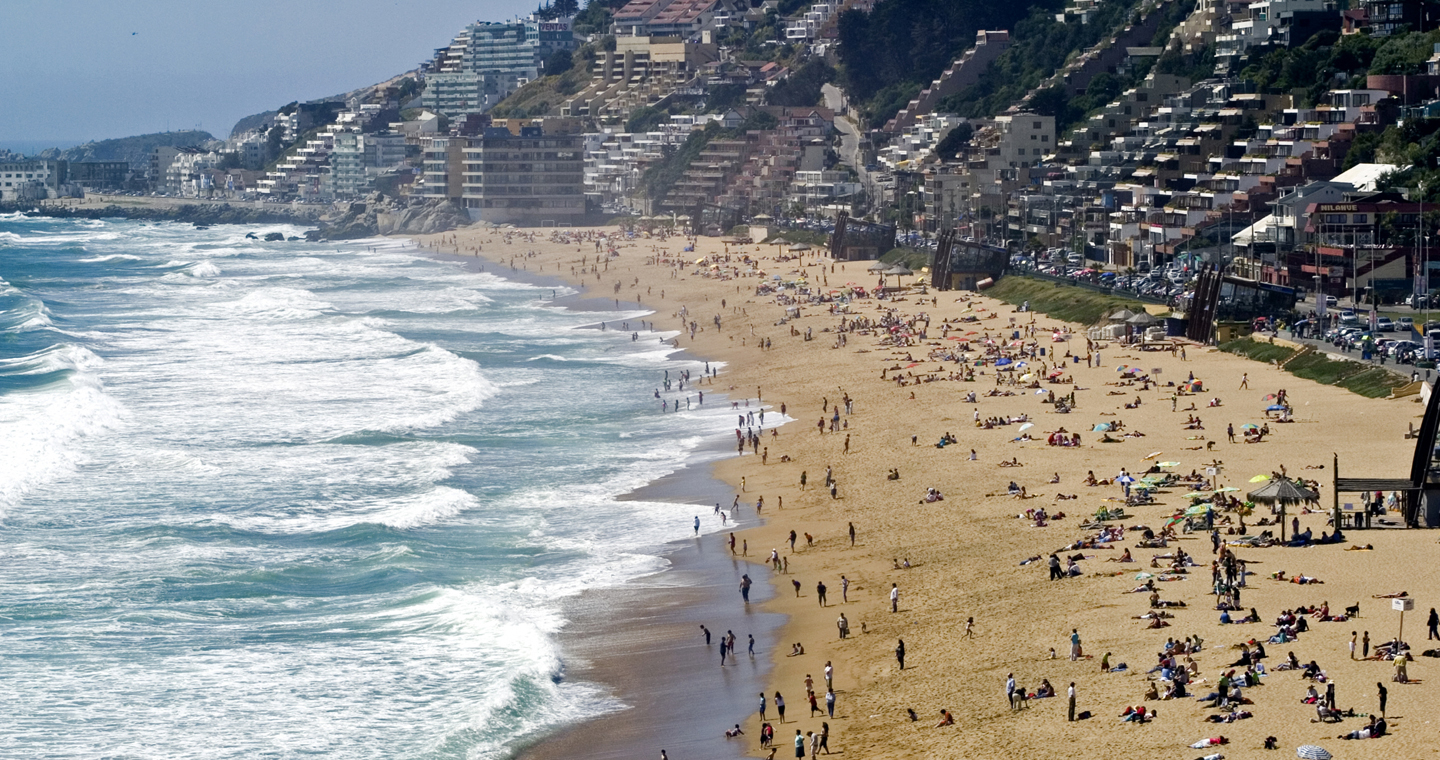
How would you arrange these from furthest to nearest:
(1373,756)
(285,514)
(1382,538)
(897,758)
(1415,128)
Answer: (1415,128), (285,514), (1382,538), (897,758), (1373,756)

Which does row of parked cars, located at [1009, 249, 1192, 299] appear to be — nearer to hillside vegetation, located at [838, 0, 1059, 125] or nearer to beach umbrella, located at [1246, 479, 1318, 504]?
beach umbrella, located at [1246, 479, 1318, 504]

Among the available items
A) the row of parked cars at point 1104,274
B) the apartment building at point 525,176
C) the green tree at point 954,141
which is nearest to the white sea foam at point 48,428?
the row of parked cars at point 1104,274

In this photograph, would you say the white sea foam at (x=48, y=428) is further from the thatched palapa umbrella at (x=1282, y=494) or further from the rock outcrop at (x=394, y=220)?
the rock outcrop at (x=394, y=220)

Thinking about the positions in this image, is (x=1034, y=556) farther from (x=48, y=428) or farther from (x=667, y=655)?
(x=48, y=428)

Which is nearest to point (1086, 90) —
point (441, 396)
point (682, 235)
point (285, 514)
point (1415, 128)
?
point (682, 235)

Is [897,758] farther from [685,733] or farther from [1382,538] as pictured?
[1382,538]

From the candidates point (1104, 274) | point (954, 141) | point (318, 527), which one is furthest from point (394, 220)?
point (318, 527)
